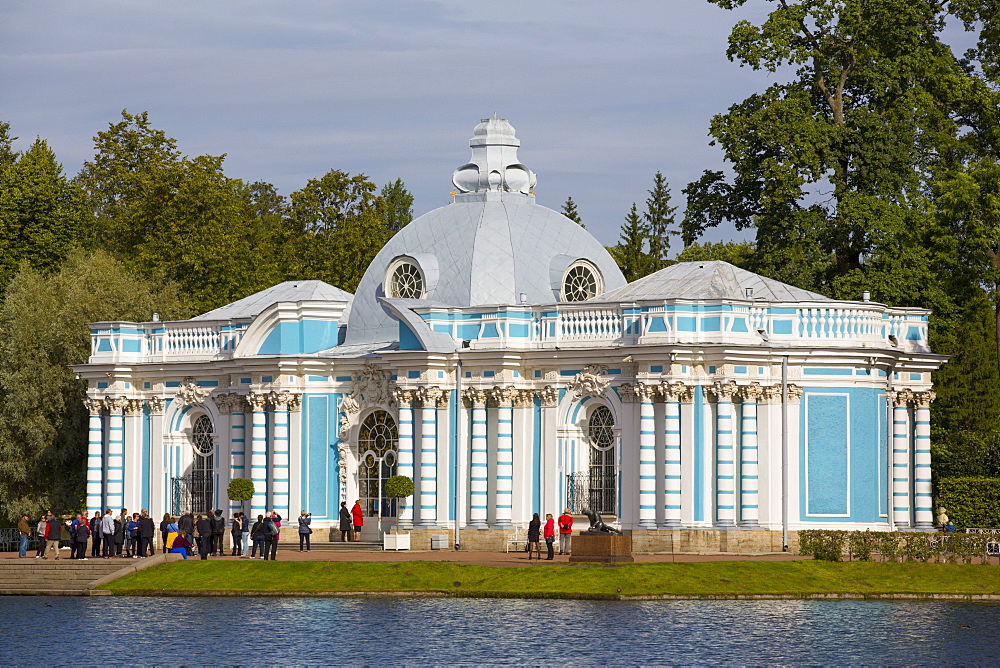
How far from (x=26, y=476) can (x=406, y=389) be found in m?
15.8

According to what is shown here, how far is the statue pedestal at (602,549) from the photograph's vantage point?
44.4 meters

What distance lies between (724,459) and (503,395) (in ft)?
20.0

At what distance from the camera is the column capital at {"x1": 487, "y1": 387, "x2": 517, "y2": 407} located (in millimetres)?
51500

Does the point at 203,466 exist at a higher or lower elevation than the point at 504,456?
lower

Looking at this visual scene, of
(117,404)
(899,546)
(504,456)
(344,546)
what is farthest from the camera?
(117,404)

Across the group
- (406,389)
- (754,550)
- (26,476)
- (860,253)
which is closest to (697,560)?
(754,550)

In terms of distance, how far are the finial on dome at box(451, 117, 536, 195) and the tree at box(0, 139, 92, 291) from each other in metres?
19.5

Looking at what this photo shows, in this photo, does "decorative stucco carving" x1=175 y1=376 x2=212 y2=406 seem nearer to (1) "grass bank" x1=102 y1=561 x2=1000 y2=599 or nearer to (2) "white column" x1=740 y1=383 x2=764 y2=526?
(1) "grass bank" x1=102 y1=561 x2=1000 y2=599

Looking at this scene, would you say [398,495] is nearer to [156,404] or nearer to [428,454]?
[428,454]

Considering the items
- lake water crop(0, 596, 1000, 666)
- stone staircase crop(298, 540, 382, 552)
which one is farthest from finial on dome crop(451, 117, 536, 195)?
lake water crop(0, 596, 1000, 666)

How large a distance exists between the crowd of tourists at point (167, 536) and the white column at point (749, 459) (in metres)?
10.8

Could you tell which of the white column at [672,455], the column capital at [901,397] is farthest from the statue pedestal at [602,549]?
the column capital at [901,397]

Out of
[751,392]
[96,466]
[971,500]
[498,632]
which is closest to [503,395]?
[751,392]

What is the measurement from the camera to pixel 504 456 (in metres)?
51.6
